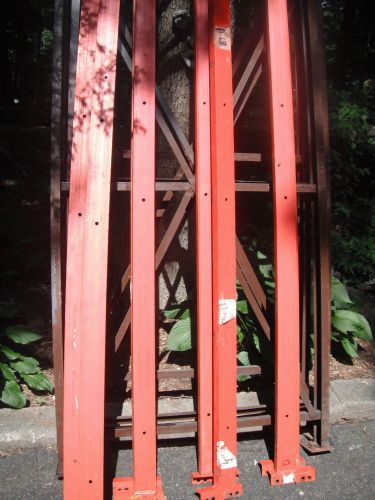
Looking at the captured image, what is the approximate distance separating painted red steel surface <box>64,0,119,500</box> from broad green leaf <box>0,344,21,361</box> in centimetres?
101

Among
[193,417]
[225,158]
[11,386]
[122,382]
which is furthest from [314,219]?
[11,386]

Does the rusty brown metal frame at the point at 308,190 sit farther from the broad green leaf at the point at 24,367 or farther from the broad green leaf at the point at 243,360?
the broad green leaf at the point at 24,367

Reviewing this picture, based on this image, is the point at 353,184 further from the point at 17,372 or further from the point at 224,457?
the point at 17,372

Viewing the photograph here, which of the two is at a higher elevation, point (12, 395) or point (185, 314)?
point (185, 314)

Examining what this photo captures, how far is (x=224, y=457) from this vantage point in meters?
2.81

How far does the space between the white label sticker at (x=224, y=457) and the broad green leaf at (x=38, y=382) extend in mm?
1417

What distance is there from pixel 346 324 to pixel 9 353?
273 cm

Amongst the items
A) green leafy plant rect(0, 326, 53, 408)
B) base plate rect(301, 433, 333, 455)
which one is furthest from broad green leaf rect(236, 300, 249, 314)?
green leafy plant rect(0, 326, 53, 408)

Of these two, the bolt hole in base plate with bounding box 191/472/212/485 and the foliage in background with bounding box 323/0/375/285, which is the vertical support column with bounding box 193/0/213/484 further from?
the foliage in background with bounding box 323/0/375/285

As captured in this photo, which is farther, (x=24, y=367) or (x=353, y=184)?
(x=353, y=184)

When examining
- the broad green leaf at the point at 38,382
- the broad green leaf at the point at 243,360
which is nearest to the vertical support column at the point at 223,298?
the broad green leaf at the point at 243,360

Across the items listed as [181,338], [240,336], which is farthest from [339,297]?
[181,338]

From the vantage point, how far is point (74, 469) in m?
2.62

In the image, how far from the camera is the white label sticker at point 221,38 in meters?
2.93
